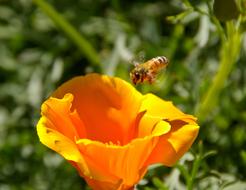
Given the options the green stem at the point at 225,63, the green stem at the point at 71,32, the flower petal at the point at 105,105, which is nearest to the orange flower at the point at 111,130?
the flower petal at the point at 105,105

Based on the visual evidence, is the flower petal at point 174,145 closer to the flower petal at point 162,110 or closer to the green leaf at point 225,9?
the flower petal at point 162,110

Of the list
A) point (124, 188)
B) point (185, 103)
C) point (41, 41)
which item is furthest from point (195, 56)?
point (124, 188)

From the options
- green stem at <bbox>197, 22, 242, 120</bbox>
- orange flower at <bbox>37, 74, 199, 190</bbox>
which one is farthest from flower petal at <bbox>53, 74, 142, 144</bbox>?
green stem at <bbox>197, 22, 242, 120</bbox>

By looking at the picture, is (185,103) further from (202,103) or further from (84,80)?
(84,80)

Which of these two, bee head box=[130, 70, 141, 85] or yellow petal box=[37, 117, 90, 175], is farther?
bee head box=[130, 70, 141, 85]

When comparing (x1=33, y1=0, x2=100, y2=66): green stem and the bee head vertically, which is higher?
the bee head

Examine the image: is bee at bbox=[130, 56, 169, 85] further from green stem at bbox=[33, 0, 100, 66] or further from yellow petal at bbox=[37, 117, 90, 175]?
green stem at bbox=[33, 0, 100, 66]
